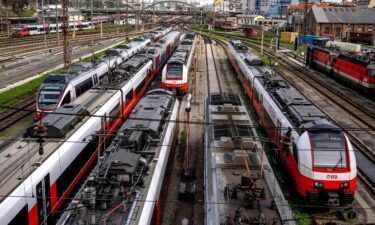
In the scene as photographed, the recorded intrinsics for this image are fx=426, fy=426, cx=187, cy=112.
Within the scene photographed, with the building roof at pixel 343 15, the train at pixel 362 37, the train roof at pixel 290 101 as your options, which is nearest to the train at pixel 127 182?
the train roof at pixel 290 101

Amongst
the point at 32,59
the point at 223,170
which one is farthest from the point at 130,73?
the point at 32,59

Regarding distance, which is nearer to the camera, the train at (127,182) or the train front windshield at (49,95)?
the train at (127,182)

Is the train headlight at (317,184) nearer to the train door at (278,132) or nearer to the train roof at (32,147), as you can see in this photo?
the train door at (278,132)

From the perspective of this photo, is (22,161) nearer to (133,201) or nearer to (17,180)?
(17,180)

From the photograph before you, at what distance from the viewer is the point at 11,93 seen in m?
36.3

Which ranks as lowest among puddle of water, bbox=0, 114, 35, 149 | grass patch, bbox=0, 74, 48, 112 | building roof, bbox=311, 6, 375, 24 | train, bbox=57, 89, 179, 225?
puddle of water, bbox=0, 114, 35, 149

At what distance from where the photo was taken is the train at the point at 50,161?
478 inches

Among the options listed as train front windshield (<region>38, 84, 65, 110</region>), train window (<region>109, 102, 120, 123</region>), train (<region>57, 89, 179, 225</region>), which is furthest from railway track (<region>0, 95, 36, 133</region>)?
train (<region>57, 89, 179, 225</region>)

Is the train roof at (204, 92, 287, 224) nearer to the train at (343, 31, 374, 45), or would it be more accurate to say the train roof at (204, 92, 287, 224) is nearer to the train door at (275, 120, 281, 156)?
the train door at (275, 120, 281, 156)

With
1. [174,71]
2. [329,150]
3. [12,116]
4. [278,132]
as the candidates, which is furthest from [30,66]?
[329,150]

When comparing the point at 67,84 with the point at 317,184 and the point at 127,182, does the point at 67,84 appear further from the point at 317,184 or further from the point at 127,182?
the point at 317,184

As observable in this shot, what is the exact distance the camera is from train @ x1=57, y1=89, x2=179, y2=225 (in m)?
11.4

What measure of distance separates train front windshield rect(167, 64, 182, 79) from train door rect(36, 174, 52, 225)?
21.4 metres

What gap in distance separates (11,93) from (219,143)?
25.9 meters
